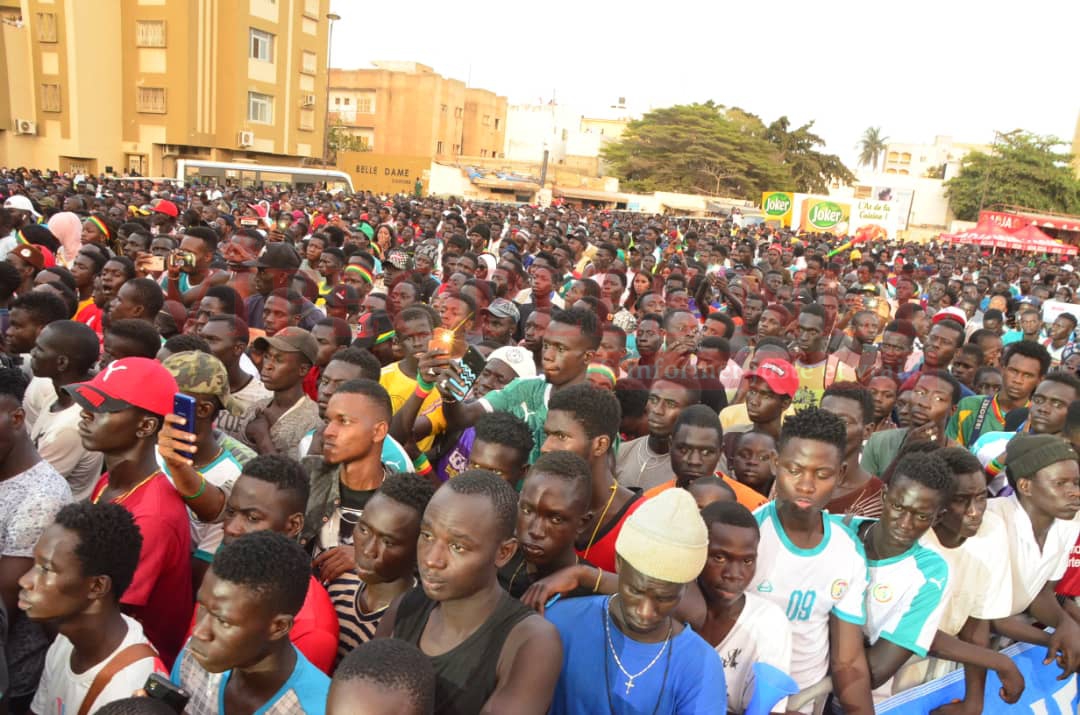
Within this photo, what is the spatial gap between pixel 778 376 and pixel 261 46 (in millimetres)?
38808

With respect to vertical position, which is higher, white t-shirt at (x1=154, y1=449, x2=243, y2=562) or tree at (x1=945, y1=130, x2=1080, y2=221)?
tree at (x1=945, y1=130, x2=1080, y2=221)

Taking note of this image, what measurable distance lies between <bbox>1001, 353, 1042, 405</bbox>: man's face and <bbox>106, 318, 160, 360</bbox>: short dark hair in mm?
5648

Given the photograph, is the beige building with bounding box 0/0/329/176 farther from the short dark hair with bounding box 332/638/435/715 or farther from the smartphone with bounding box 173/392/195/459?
the short dark hair with bounding box 332/638/435/715

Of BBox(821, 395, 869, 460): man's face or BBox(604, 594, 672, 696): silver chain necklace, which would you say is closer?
BBox(604, 594, 672, 696): silver chain necklace

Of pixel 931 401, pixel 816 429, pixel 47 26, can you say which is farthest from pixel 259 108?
pixel 816 429

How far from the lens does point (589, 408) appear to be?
10.9 feet

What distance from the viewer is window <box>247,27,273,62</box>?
36312 millimetres

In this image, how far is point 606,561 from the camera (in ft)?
9.96

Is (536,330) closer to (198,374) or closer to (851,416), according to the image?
(851,416)

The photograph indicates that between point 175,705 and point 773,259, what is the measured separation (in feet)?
45.8

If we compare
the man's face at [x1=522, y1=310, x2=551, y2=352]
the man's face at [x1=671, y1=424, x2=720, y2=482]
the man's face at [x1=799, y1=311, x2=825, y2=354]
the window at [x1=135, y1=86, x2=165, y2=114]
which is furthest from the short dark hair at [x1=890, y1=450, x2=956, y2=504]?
the window at [x1=135, y1=86, x2=165, y2=114]

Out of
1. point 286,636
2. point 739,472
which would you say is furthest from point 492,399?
point 286,636

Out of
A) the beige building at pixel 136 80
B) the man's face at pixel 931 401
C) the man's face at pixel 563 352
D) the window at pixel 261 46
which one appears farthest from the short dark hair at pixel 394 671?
the window at pixel 261 46

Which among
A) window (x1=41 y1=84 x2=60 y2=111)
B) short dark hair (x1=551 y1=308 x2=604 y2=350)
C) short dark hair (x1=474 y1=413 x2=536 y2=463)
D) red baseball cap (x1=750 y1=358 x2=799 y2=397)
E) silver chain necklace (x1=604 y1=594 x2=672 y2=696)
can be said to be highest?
window (x1=41 y1=84 x2=60 y2=111)
